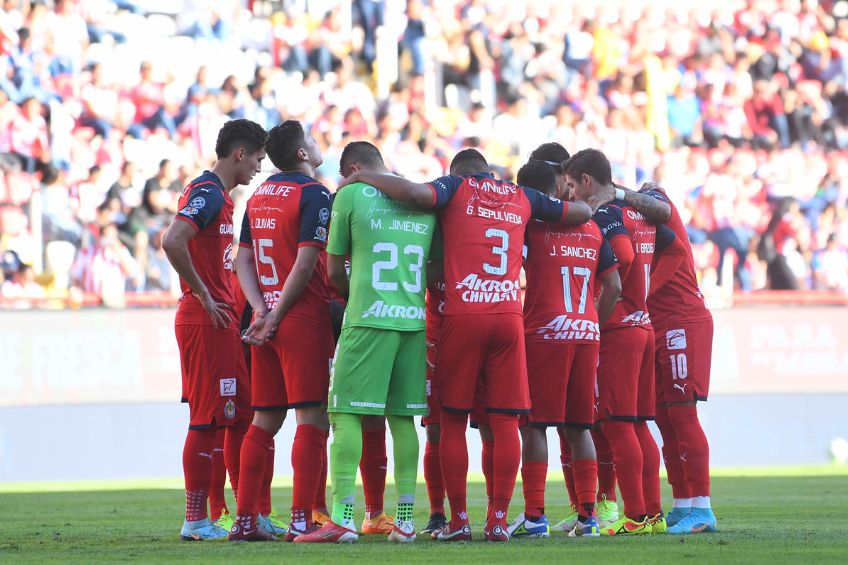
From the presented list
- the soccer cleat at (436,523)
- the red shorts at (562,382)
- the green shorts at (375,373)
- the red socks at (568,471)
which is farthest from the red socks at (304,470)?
the red socks at (568,471)

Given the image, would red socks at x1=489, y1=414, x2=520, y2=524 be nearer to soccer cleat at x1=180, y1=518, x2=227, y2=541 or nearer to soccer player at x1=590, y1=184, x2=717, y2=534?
soccer player at x1=590, y1=184, x2=717, y2=534

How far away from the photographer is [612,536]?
739 centimetres

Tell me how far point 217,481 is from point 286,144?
2.15 meters

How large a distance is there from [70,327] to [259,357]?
339 inches

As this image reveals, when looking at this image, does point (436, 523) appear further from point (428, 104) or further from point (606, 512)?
point (428, 104)

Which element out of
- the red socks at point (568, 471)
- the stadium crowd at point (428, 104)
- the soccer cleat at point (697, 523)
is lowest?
the soccer cleat at point (697, 523)

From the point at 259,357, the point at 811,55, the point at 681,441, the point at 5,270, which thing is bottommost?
the point at 681,441

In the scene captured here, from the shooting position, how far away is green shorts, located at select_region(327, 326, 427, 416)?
22.3ft

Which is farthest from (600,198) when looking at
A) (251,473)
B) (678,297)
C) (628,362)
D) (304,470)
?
(251,473)

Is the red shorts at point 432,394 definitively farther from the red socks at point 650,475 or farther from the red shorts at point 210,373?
the red socks at point 650,475

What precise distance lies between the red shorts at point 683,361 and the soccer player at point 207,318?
262 cm

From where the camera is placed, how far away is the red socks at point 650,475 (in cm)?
775

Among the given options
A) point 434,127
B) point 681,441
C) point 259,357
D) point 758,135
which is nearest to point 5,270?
point 434,127

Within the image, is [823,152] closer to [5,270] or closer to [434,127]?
[434,127]
